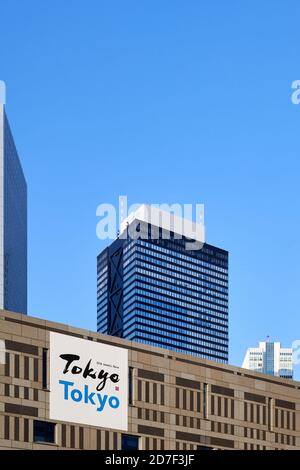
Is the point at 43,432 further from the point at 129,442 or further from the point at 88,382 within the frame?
the point at 129,442

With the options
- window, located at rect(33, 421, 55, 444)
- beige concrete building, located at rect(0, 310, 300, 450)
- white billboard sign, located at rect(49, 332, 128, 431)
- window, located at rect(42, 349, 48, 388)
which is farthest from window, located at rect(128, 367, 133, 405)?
window, located at rect(42, 349, 48, 388)

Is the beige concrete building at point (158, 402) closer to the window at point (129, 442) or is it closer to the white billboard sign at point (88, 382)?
the window at point (129, 442)

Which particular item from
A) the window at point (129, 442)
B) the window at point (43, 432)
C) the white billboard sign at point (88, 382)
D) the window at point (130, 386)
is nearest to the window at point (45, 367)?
the white billboard sign at point (88, 382)

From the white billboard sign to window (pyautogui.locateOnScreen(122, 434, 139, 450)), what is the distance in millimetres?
1062

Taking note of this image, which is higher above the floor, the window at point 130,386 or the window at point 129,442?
the window at point 130,386

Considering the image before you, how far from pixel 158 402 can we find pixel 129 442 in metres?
5.95

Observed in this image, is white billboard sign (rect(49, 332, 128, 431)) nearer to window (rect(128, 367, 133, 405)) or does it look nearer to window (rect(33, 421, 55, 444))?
window (rect(128, 367, 133, 405))

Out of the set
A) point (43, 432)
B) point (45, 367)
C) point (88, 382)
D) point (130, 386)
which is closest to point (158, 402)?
point (130, 386)

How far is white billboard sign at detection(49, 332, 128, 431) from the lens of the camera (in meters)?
92.9

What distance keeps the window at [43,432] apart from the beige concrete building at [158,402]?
0.30 feet

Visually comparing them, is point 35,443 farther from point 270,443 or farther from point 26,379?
point 270,443

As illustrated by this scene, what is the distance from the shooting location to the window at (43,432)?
90.3 m
